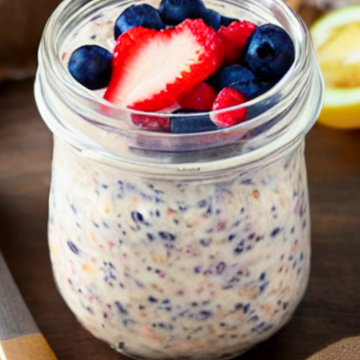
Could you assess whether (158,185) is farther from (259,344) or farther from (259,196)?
(259,344)

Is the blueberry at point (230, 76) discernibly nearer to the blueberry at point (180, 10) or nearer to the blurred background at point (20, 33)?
the blueberry at point (180, 10)

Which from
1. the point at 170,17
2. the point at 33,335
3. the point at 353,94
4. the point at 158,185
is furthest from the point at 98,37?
the point at 353,94

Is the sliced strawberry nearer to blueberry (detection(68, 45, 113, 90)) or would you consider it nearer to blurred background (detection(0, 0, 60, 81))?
blueberry (detection(68, 45, 113, 90))

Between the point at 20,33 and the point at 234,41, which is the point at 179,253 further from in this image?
the point at 20,33

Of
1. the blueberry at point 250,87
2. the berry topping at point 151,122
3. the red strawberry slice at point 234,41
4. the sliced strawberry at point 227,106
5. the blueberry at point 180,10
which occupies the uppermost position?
the blueberry at point 180,10

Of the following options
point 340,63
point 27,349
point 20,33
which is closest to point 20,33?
point 20,33

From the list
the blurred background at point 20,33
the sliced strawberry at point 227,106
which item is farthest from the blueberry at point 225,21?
the blurred background at point 20,33
